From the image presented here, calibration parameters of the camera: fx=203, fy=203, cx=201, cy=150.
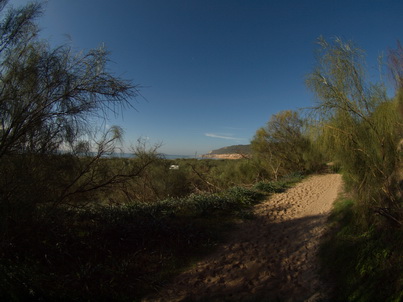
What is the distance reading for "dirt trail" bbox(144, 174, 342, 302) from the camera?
3.53m

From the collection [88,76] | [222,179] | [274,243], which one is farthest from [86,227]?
[222,179]

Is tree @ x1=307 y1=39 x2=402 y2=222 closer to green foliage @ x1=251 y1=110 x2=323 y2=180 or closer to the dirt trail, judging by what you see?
the dirt trail

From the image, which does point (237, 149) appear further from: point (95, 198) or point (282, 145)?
point (95, 198)

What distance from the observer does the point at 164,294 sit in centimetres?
359

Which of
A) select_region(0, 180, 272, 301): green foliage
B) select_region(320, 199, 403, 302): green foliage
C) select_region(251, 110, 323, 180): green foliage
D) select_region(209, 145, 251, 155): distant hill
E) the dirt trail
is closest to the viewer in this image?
select_region(320, 199, 403, 302): green foliage

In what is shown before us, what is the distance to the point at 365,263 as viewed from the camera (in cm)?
331

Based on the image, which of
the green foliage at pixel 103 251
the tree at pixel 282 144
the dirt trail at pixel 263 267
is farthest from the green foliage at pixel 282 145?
the green foliage at pixel 103 251

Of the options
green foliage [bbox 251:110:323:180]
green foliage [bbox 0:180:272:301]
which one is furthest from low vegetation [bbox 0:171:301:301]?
green foliage [bbox 251:110:323:180]

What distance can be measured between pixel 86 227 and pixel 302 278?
4990 millimetres

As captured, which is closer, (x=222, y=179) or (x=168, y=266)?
(x=168, y=266)

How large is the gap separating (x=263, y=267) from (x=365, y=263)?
71.3 inches

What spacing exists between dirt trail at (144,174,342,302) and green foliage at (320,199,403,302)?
1.15 ft

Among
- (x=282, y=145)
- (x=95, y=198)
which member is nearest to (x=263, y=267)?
(x=95, y=198)

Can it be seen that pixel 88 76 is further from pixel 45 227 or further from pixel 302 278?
pixel 302 278
